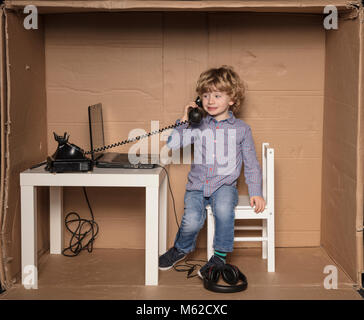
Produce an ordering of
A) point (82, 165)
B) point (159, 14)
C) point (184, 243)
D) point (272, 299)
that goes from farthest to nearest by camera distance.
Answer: point (159, 14) < point (184, 243) < point (82, 165) < point (272, 299)

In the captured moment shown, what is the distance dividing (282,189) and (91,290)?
3.35 ft

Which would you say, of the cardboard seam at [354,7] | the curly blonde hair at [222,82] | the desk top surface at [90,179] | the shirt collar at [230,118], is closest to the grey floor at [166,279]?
the desk top surface at [90,179]

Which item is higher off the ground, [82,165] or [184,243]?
[82,165]

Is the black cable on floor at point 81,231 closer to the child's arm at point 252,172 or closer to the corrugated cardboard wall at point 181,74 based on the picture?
the corrugated cardboard wall at point 181,74

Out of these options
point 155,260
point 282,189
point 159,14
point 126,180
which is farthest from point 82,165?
point 282,189

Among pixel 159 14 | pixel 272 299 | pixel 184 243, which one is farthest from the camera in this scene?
pixel 159 14

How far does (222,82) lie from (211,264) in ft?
2.44

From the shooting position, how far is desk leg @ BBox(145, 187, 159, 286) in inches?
79.4

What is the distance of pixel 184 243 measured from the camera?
229cm

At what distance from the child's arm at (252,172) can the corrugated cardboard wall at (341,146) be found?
0.33 meters

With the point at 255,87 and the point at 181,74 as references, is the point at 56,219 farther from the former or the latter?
the point at 255,87

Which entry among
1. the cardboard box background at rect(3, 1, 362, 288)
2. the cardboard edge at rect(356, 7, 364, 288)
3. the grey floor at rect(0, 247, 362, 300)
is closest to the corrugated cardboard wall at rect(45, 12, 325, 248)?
the cardboard box background at rect(3, 1, 362, 288)

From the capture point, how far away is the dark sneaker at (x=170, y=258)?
89.2 inches

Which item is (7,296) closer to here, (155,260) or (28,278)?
(28,278)
